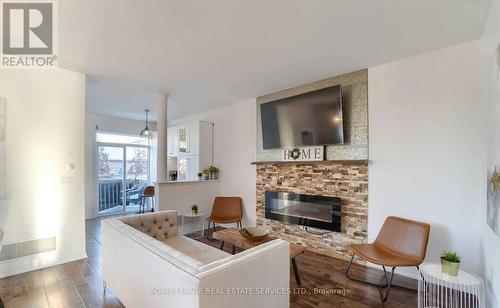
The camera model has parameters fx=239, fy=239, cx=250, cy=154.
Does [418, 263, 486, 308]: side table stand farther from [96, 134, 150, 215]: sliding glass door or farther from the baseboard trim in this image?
[96, 134, 150, 215]: sliding glass door

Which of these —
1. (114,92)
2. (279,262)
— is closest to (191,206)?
(114,92)

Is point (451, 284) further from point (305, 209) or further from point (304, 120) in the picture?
point (304, 120)

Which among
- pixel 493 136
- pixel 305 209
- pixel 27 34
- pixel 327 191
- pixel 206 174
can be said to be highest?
pixel 27 34

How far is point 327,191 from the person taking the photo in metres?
3.54

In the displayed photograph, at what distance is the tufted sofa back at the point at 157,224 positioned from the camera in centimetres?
269

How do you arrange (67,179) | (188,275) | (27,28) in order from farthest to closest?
(67,179)
(27,28)
(188,275)

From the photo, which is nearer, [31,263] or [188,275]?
[188,275]

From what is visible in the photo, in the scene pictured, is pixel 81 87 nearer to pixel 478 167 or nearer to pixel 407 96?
pixel 407 96

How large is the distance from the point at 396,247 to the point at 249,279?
6.59ft

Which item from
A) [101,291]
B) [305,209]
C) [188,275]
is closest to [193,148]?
[305,209]

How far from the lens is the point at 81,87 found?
3348 mm

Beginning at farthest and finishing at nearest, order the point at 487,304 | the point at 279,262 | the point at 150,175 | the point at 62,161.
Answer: the point at 150,175 < the point at 62,161 < the point at 487,304 < the point at 279,262

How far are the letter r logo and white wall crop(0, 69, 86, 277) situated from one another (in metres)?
0.57

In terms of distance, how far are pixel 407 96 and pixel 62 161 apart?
14.7 ft
